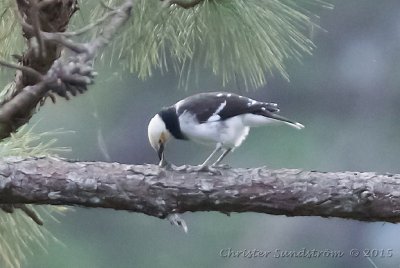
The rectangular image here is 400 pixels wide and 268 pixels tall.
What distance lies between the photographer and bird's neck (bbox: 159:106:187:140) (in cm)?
169

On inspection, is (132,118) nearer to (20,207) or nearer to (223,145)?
(223,145)

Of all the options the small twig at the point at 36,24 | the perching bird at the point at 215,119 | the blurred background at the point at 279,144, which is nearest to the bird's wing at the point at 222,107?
the perching bird at the point at 215,119

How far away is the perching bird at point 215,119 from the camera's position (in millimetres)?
1669

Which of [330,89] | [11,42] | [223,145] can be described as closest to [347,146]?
[330,89]

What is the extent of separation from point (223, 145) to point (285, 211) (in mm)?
407

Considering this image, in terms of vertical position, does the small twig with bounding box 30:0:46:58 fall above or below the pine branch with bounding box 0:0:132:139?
above

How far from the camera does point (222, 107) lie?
167 centimetres

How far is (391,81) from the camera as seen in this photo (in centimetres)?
423

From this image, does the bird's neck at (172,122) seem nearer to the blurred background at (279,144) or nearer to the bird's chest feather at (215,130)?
the bird's chest feather at (215,130)

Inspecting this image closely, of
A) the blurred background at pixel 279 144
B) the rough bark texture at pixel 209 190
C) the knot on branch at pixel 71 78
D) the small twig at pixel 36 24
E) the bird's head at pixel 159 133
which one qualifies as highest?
the small twig at pixel 36 24

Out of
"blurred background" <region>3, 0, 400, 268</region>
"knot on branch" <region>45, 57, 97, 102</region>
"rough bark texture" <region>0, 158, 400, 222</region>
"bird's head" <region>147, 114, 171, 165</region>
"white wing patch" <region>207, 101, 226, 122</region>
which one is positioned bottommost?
"blurred background" <region>3, 0, 400, 268</region>

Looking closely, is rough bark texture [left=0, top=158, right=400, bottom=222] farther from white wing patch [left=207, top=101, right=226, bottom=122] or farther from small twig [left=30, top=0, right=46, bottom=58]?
white wing patch [left=207, top=101, right=226, bottom=122]

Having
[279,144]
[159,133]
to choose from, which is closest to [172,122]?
[159,133]

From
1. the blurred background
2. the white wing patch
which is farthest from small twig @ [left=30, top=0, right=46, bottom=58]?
the blurred background
